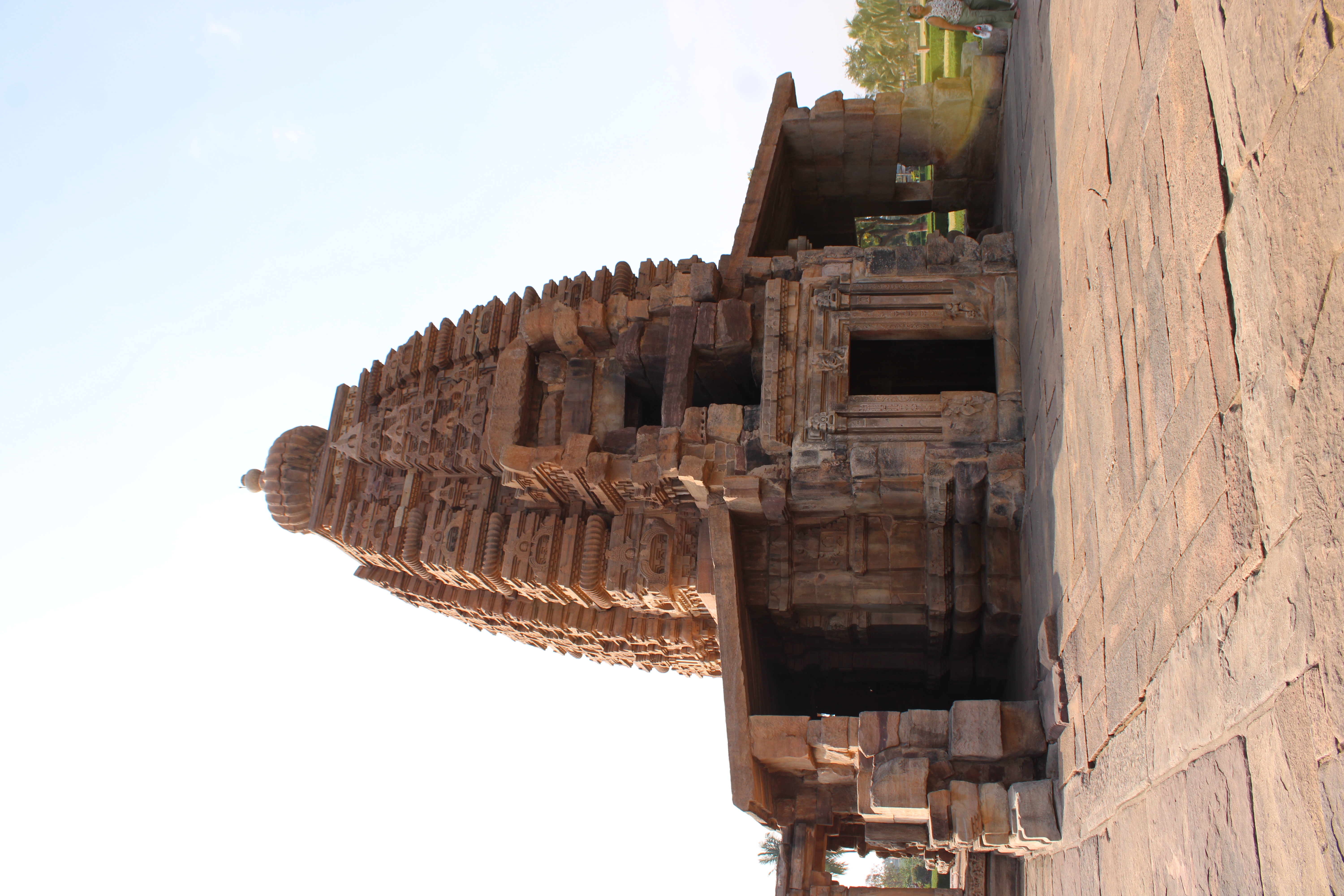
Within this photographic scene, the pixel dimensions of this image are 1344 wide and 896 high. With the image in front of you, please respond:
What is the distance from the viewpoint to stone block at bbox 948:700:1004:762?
268 inches

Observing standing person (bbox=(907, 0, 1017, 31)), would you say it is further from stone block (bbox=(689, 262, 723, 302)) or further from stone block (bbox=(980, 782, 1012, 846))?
stone block (bbox=(980, 782, 1012, 846))

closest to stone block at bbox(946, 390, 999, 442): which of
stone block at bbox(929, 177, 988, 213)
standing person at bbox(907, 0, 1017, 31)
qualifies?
standing person at bbox(907, 0, 1017, 31)

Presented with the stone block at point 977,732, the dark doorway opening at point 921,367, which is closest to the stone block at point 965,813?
the stone block at point 977,732

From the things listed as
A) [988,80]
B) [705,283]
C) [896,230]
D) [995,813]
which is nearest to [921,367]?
[705,283]

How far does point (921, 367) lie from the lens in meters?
10.7

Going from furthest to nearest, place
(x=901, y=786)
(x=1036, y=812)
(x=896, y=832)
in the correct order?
(x=896, y=832)
(x=901, y=786)
(x=1036, y=812)

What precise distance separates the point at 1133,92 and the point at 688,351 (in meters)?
5.33

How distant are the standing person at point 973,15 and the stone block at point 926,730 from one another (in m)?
6.66

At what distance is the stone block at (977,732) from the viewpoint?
268 inches

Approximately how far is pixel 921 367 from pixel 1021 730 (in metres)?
4.87

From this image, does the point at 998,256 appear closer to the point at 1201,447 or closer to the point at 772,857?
the point at 1201,447

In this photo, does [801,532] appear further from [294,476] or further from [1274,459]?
[294,476]

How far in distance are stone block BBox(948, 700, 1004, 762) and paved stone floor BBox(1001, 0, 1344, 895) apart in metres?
0.58

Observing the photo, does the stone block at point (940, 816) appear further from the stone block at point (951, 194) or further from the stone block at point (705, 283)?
the stone block at point (951, 194)
